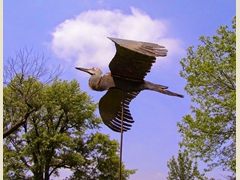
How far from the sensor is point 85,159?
17672mm

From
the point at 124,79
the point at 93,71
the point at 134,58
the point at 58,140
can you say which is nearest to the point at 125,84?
the point at 124,79

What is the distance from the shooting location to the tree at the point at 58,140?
55.2 feet

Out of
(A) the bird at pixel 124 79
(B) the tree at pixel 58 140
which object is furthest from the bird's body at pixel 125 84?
(B) the tree at pixel 58 140

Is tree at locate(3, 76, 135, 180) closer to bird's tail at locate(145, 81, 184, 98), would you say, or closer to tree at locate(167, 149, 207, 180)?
tree at locate(167, 149, 207, 180)

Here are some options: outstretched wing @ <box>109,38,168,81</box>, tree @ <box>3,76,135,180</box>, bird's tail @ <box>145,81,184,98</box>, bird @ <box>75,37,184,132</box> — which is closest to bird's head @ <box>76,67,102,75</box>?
bird @ <box>75,37,184,132</box>

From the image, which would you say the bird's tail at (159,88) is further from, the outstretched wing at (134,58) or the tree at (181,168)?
the tree at (181,168)

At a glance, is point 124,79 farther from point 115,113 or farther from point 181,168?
point 181,168

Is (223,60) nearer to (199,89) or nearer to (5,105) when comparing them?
(199,89)

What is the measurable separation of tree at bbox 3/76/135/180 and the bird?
1071 centimetres

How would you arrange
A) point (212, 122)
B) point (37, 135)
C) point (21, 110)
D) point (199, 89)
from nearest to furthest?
1. point (212, 122)
2. point (199, 89)
3. point (21, 110)
4. point (37, 135)

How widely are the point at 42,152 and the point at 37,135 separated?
1.04 meters

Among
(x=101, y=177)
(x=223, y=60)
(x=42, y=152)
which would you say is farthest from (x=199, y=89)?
(x=42, y=152)

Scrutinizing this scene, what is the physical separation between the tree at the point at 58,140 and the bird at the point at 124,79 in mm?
10713

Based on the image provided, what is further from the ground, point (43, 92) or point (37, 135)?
point (43, 92)
